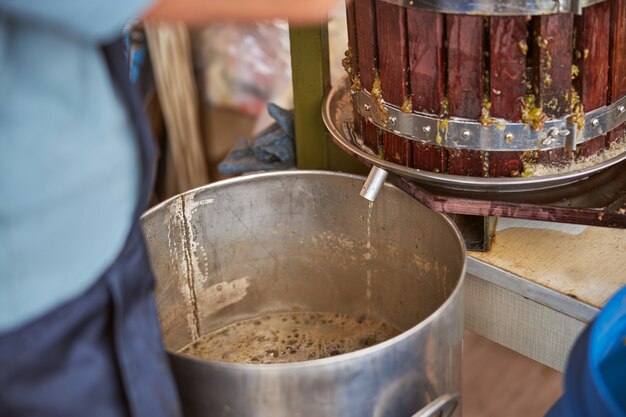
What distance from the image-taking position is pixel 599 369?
107cm

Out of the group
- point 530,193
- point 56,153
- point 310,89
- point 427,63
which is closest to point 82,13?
point 56,153

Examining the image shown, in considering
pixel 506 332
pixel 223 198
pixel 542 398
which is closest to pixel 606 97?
pixel 506 332

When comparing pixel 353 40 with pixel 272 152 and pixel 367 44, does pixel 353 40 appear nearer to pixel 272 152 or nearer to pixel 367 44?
pixel 367 44

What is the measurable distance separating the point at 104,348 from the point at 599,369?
0.62 meters

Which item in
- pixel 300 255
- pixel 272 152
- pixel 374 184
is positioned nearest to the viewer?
pixel 374 184

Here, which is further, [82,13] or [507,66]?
[507,66]

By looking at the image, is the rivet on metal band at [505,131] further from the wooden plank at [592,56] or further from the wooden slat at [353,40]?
the wooden slat at [353,40]

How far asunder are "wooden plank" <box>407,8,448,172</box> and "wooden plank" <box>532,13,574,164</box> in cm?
15

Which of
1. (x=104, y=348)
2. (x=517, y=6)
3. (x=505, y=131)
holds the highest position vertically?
(x=517, y=6)

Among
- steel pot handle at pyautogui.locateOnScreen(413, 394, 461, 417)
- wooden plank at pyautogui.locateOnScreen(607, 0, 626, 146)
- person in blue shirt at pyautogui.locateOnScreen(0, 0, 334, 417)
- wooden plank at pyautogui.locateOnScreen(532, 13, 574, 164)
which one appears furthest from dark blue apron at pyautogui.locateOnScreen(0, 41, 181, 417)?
wooden plank at pyautogui.locateOnScreen(607, 0, 626, 146)

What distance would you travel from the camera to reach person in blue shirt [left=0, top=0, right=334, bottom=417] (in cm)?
92

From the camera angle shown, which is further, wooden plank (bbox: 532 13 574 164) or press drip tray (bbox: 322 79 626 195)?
press drip tray (bbox: 322 79 626 195)

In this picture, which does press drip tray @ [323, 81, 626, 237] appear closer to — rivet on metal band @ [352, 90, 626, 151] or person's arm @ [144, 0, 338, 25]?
rivet on metal band @ [352, 90, 626, 151]

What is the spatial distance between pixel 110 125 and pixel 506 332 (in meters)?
0.91
